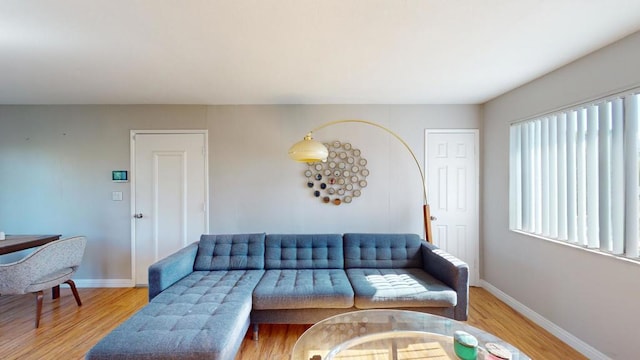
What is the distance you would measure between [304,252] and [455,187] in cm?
214

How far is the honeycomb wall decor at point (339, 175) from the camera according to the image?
3287 mm

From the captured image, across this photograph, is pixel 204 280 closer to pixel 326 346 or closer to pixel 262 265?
pixel 262 265

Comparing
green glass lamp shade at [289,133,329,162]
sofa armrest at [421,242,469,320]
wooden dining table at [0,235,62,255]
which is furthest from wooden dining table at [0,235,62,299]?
sofa armrest at [421,242,469,320]

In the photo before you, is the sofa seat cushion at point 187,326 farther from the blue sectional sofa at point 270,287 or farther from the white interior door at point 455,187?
the white interior door at point 455,187

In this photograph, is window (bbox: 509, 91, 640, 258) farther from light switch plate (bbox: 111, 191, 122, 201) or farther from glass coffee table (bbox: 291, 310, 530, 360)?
light switch plate (bbox: 111, 191, 122, 201)

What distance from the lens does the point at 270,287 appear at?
224 centimetres

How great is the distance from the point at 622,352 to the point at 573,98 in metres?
1.94

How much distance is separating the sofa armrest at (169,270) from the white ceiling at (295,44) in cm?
175

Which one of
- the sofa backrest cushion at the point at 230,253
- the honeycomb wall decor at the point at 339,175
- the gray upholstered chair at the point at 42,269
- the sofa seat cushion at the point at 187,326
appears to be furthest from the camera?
the honeycomb wall decor at the point at 339,175

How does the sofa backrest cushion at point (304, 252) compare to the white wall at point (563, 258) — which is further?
the sofa backrest cushion at point (304, 252)

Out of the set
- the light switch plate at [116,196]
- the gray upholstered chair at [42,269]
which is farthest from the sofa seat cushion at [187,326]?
the light switch plate at [116,196]

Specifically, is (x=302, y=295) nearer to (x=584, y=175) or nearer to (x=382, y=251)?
(x=382, y=251)

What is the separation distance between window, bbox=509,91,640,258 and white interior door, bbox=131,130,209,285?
149 inches

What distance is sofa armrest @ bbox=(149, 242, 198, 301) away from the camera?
216cm
